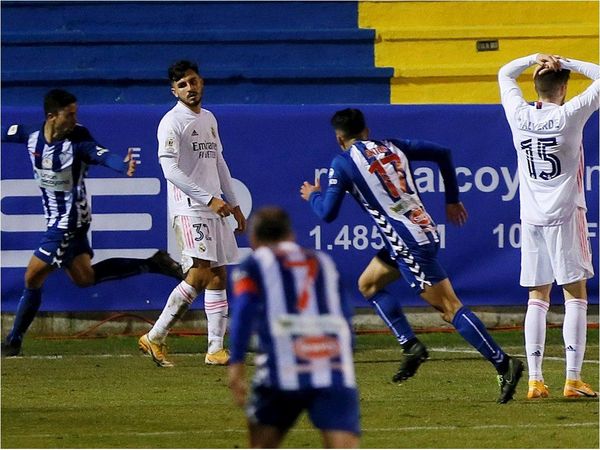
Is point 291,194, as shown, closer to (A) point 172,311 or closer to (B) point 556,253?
(A) point 172,311

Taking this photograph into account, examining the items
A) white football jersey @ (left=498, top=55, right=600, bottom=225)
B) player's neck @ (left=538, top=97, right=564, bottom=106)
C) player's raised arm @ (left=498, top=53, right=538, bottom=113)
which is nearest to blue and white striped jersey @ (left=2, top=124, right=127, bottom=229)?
player's raised arm @ (left=498, top=53, right=538, bottom=113)

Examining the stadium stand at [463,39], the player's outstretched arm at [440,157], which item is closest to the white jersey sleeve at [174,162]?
the player's outstretched arm at [440,157]

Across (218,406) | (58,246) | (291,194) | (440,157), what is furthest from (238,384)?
(291,194)

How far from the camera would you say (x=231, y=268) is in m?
13.3

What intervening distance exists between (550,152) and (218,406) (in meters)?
2.70

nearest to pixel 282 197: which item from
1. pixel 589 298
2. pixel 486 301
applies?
pixel 486 301

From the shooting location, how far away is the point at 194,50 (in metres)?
16.3

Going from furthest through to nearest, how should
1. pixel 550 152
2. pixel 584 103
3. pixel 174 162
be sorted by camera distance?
pixel 174 162, pixel 550 152, pixel 584 103

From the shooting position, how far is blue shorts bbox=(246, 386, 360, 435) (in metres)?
5.67

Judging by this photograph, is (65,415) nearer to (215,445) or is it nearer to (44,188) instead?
(215,445)

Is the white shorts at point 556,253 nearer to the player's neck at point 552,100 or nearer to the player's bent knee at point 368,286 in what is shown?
the player's neck at point 552,100

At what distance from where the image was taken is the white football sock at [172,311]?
36.8ft

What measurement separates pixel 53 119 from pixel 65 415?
10.7 ft

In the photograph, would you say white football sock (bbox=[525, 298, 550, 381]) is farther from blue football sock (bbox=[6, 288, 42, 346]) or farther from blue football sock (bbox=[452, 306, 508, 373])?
blue football sock (bbox=[6, 288, 42, 346])
